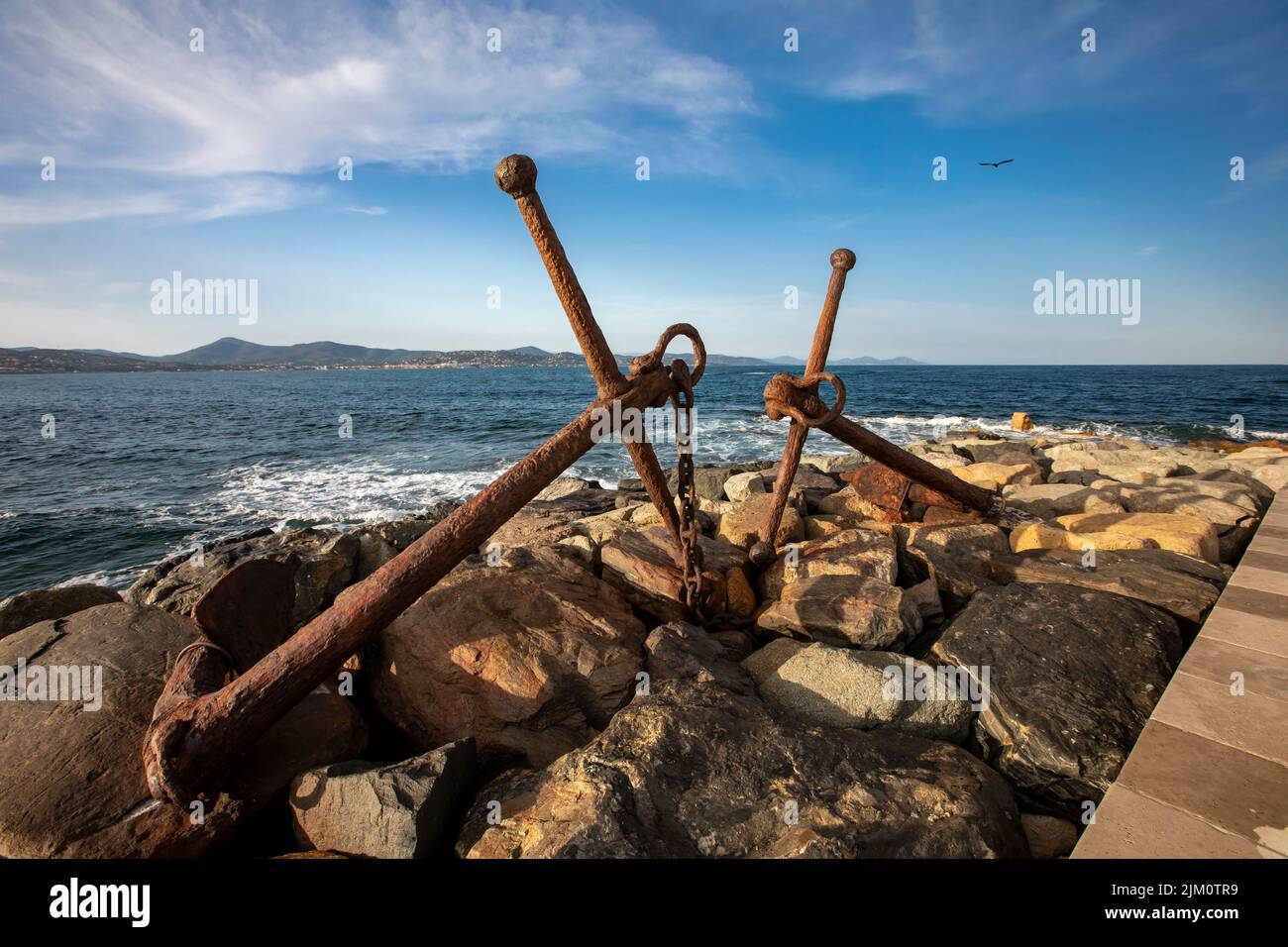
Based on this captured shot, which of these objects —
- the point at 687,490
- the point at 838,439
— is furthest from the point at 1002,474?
the point at 687,490

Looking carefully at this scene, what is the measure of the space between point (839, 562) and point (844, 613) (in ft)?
1.91

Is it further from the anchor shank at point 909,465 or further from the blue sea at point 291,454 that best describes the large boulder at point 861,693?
the blue sea at point 291,454

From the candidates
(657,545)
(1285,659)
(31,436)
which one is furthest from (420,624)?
(31,436)

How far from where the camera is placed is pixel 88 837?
209cm

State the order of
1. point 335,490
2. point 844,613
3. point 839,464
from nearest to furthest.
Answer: point 844,613 → point 839,464 → point 335,490

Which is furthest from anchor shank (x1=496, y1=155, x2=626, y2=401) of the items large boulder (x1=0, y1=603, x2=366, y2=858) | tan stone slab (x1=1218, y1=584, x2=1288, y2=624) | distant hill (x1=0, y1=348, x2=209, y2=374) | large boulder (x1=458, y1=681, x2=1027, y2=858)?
distant hill (x1=0, y1=348, x2=209, y2=374)

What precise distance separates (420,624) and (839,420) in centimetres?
284

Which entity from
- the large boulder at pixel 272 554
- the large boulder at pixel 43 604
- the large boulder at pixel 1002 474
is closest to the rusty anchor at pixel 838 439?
the large boulder at pixel 1002 474

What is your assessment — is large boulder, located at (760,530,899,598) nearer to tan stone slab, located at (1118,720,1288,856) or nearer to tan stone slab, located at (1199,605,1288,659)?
tan stone slab, located at (1199,605,1288,659)

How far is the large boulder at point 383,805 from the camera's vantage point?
77.5 inches

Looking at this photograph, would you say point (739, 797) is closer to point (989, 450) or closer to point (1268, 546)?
point (1268, 546)

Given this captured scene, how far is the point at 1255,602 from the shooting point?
298 cm

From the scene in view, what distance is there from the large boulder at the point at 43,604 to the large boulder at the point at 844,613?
4.28 metres
